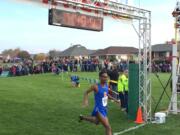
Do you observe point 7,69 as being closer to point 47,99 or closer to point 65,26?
point 47,99

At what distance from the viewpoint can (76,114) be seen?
1570cm

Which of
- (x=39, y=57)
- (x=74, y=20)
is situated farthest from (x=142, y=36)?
(x=39, y=57)

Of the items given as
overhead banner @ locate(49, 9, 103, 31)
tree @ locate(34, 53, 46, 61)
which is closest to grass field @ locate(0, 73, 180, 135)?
overhead banner @ locate(49, 9, 103, 31)

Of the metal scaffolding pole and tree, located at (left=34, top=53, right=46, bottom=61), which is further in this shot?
tree, located at (left=34, top=53, right=46, bottom=61)

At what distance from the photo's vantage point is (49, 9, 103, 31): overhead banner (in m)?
12.3

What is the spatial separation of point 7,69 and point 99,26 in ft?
118

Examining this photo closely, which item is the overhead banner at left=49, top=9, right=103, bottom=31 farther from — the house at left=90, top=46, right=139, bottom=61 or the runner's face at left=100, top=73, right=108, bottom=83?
the house at left=90, top=46, right=139, bottom=61

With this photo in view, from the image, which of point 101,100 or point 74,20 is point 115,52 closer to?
point 74,20

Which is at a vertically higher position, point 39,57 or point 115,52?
point 115,52

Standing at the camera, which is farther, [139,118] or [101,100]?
[139,118]

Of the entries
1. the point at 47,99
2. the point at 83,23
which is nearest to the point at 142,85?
the point at 83,23

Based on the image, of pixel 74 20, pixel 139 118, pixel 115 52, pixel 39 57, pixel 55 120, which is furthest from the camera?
pixel 115 52

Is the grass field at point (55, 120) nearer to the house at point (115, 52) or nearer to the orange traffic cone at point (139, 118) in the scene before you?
the orange traffic cone at point (139, 118)

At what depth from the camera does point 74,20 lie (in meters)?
13.0
